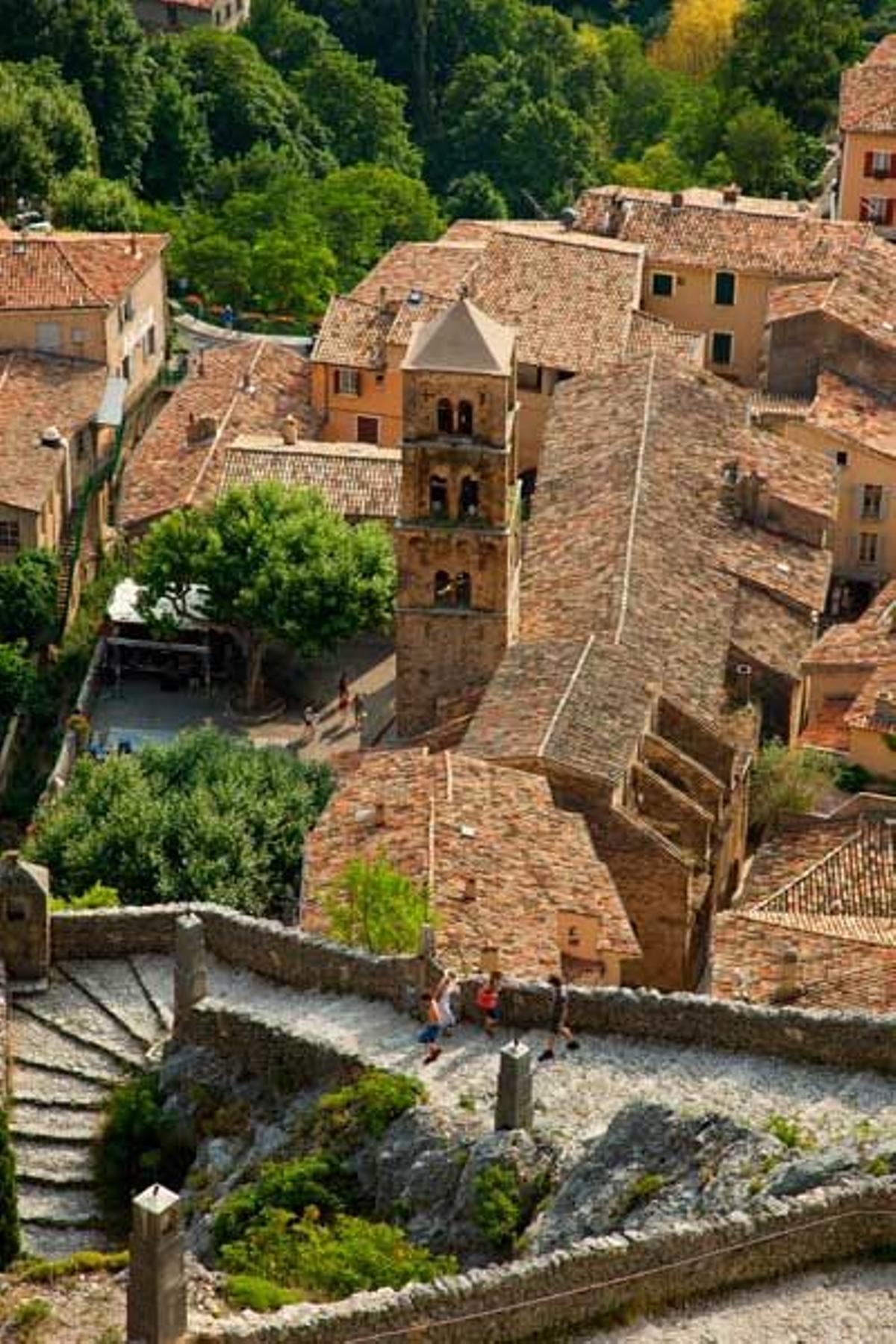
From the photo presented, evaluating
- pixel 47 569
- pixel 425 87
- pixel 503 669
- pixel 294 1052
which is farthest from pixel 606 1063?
pixel 425 87

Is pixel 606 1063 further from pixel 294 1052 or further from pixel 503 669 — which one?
pixel 503 669

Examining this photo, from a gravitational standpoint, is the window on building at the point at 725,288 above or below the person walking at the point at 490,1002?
above

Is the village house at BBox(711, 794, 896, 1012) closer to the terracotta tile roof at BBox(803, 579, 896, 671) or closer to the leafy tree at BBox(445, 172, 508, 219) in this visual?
the terracotta tile roof at BBox(803, 579, 896, 671)

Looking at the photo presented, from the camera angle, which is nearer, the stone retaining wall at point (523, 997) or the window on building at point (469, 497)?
the stone retaining wall at point (523, 997)

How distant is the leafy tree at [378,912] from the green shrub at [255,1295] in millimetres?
9769

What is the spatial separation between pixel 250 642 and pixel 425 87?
56961 millimetres

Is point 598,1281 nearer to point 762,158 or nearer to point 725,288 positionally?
point 725,288

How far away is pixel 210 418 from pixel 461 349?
17.3 meters

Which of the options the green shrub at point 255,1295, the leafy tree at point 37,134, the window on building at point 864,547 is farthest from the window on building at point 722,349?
the green shrub at point 255,1295

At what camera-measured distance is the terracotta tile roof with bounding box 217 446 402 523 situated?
67.1 meters

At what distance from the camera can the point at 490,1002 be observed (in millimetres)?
37219

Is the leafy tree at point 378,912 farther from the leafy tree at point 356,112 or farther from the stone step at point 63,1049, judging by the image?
the leafy tree at point 356,112

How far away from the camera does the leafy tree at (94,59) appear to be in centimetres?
9869

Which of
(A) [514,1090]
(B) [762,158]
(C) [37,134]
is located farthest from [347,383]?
(A) [514,1090]
